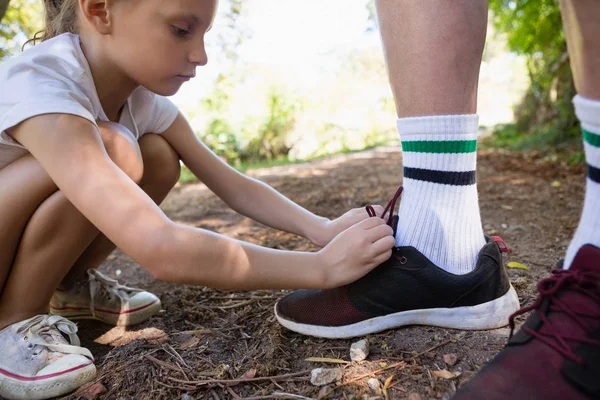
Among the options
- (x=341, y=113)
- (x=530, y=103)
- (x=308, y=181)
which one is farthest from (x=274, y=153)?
(x=308, y=181)

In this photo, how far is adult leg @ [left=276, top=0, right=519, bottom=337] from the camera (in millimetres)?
1089

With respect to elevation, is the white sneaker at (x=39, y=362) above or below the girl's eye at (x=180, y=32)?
below

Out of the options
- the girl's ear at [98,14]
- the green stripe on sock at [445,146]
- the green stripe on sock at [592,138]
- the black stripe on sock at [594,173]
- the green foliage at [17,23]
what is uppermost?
the green foliage at [17,23]

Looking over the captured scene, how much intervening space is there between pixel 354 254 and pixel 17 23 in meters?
8.59

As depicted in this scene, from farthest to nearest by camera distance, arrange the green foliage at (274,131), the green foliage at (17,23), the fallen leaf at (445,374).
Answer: the green foliage at (274,131) < the green foliage at (17,23) < the fallen leaf at (445,374)

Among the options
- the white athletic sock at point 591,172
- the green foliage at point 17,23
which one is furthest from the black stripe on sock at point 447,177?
the green foliage at point 17,23

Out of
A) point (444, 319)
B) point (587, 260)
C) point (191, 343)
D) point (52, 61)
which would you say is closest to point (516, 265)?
point (444, 319)

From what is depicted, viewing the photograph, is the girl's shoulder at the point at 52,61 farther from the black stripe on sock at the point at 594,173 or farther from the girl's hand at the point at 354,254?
the black stripe on sock at the point at 594,173

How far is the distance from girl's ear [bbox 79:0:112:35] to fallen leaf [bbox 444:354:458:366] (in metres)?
1.17

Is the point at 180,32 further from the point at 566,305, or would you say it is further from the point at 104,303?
the point at 566,305

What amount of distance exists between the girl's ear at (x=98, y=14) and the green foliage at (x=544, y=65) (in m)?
4.99

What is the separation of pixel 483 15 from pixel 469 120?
24cm

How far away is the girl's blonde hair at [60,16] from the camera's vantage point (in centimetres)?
137

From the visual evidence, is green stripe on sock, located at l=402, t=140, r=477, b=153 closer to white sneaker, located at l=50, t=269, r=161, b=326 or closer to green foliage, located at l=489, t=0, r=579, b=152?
white sneaker, located at l=50, t=269, r=161, b=326
